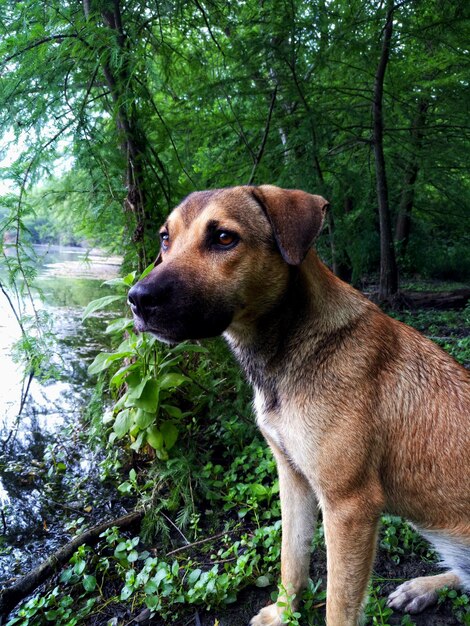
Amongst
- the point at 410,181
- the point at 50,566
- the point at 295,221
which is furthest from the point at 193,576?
the point at 410,181

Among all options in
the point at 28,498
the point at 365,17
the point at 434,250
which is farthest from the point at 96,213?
the point at 434,250

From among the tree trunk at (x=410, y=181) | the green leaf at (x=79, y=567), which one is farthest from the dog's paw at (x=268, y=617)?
the tree trunk at (x=410, y=181)

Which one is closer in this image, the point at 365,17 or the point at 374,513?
the point at 374,513

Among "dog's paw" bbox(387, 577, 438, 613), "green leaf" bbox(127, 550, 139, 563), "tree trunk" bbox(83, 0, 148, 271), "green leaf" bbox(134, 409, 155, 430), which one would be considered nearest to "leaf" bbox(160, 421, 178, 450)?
"green leaf" bbox(134, 409, 155, 430)

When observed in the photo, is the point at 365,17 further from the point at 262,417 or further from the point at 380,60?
the point at 262,417

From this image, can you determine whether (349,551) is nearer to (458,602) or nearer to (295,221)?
(458,602)

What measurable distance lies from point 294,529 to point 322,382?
1.03 m

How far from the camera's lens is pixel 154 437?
3.47 metres

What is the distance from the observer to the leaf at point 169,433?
11.5ft

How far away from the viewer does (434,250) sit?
14.2 metres

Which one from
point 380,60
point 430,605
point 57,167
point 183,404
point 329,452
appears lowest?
point 430,605

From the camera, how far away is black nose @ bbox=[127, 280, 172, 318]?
208 centimetres

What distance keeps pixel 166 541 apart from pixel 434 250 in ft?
45.9

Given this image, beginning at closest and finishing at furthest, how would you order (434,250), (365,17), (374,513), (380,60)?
(374,513) < (365,17) < (380,60) < (434,250)
